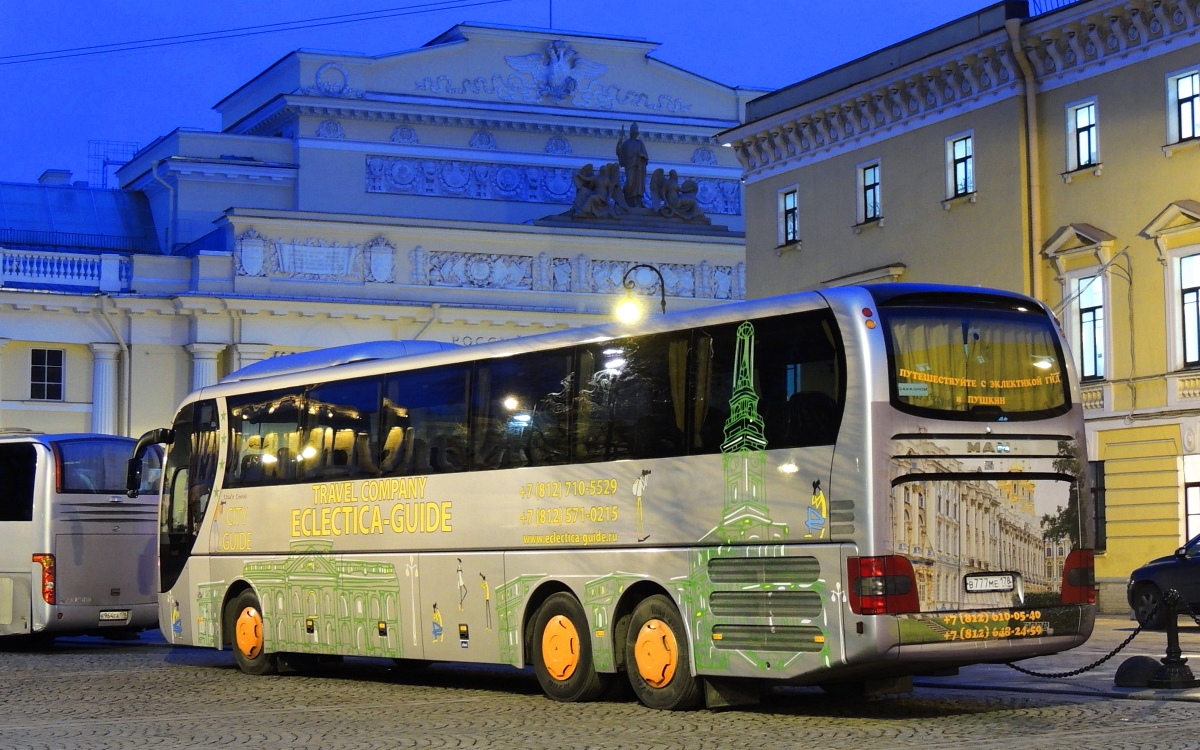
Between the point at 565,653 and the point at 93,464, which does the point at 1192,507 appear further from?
the point at 565,653

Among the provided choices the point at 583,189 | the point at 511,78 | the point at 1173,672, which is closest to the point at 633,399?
the point at 1173,672

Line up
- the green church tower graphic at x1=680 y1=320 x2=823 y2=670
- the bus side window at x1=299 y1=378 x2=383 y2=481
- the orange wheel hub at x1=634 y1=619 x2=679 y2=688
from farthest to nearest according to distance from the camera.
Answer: the bus side window at x1=299 y1=378 x2=383 y2=481 < the orange wheel hub at x1=634 y1=619 x2=679 y2=688 < the green church tower graphic at x1=680 y1=320 x2=823 y2=670

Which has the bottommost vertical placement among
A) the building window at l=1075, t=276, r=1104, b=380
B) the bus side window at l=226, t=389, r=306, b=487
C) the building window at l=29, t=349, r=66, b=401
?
the bus side window at l=226, t=389, r=306, b=487

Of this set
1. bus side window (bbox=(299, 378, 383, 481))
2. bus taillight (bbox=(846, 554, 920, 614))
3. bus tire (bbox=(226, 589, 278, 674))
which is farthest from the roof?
bus taillight (bbox=(846, 554, 920, 614))

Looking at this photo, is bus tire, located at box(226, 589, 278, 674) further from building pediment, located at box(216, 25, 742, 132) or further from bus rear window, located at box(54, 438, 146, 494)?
building pediment, located at box(216, 25, 742, 132)

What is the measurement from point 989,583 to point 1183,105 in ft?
62.9

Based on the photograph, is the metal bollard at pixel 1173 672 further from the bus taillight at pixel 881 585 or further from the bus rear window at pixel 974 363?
the bus taillight at pixel 881 585

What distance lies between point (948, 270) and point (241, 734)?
24579mm

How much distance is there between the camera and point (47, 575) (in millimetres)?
24969

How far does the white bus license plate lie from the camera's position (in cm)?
1387

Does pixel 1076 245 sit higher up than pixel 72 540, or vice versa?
pixel 1076 245

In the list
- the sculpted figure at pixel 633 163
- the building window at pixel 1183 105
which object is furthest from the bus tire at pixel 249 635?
the sculpted figure at pixel 633 163

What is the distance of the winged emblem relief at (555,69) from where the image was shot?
64.6m

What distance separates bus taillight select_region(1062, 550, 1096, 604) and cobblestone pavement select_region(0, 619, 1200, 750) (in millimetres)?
814
